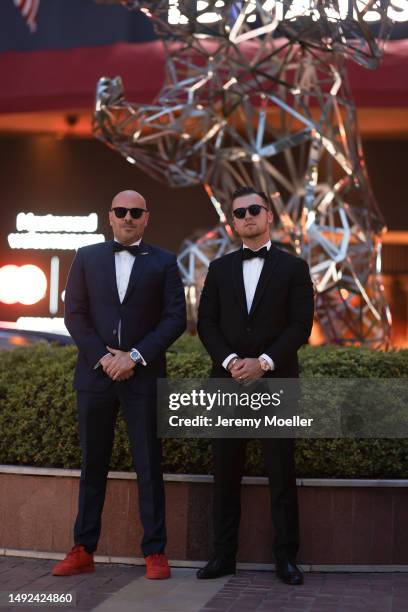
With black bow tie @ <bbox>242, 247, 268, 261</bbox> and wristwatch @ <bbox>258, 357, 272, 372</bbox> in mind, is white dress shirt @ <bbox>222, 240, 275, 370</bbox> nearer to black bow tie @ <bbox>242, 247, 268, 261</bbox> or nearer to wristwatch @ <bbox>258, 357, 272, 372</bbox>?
black bow tie @ <bbox>242, 247, 268, 261</bbox>

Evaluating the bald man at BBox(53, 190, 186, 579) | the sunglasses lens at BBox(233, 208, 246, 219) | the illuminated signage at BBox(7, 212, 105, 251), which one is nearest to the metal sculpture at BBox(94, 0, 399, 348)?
the sunglasses lens at BBox(233, 208, 246, 219)

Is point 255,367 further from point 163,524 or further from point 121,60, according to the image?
point 121,60

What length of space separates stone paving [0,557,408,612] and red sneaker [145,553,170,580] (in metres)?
0.06

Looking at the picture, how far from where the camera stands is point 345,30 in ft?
31.6

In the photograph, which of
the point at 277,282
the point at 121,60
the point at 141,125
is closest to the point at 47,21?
the point at 121,60

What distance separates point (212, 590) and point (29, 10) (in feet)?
→ 46.1

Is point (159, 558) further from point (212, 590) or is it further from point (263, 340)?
point (263, 340)

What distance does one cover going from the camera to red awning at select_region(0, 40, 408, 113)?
17.2 m

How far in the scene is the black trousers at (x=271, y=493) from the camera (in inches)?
253

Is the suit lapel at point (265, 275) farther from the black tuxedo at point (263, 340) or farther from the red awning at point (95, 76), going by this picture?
the red awning at point (95, 76)

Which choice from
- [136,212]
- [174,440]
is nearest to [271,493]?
[174,440]

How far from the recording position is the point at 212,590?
20.4 ft

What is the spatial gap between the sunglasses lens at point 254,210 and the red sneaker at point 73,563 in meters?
2.25

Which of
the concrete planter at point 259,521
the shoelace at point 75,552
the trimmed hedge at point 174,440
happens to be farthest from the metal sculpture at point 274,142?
the shoelace at point 75,552
